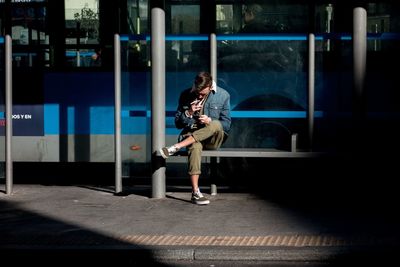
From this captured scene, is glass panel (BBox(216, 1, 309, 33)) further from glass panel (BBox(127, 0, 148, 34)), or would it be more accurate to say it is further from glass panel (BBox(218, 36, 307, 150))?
glass panel (BBox(127, 0, 148, 34))

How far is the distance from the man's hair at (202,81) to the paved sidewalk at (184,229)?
1.38 metres

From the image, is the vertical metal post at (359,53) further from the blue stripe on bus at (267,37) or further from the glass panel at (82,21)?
the glass panel at (82,21)

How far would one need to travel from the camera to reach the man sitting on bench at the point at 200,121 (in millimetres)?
9914

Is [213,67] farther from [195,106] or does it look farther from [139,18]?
[139,18]

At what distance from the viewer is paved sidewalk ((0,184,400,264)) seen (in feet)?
23.8

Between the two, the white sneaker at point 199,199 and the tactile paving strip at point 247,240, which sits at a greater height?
the white sneaker at point 199,199

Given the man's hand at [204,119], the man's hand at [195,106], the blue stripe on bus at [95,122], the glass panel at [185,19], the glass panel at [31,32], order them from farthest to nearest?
the glass panel at [31,32]
the blue stripe on bus at [95,122]
the glass panel at [185,19]
the man's hand at [195,106]
the man's hand at [204,119]

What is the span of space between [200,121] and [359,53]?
6.73 feet

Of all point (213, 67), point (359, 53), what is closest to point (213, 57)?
point (213, 67)

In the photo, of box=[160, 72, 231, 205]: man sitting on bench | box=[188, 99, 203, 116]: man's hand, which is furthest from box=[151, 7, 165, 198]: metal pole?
box=[188, 99, 203, 116]: man's hand

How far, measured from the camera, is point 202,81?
991 centimetres

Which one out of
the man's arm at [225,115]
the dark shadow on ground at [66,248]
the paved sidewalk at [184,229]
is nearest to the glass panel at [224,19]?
the man's arm at [225,115]

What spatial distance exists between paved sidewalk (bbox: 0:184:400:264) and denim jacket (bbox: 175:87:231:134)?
3.03 feet

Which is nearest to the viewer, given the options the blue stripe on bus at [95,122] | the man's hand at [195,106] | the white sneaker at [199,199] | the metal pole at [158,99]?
the white sneaker at [199,199]
